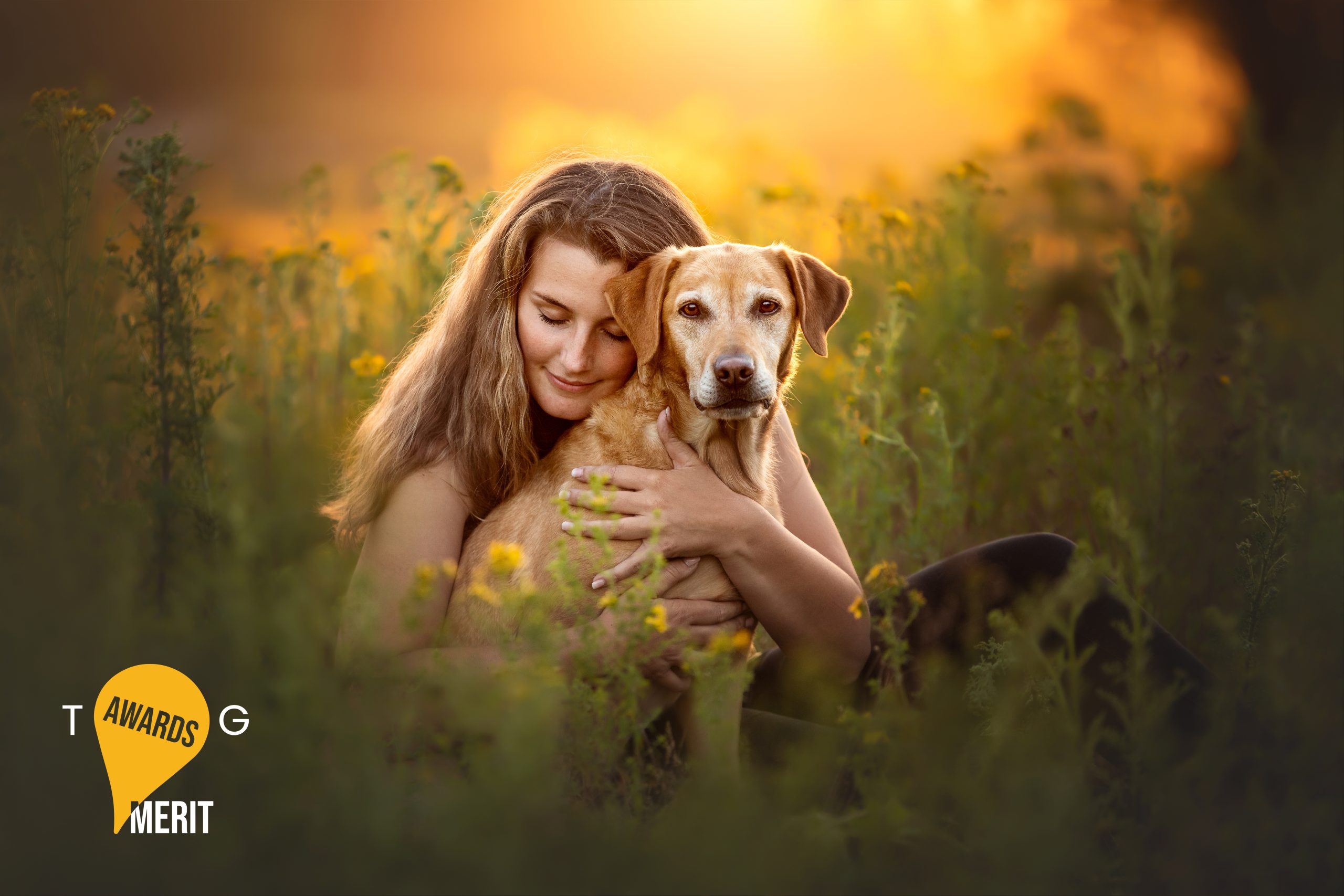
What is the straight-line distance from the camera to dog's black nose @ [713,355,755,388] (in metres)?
2.55

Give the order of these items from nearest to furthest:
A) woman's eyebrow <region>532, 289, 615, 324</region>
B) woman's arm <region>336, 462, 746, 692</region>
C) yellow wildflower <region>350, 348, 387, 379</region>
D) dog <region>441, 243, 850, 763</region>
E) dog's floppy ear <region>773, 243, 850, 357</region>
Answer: woman's arm <region>336, 462, 746, 692</region>
dog <region>441, 243, 850, 763</region>
woman's eyebrow <region>532, 289, 615, 324</region>
dog's floppy ear <region>773, 243, 850, 357</region>
yellow wildflower <region>350, 348, 387, 379</region>

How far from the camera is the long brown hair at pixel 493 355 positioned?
2832 millimetres

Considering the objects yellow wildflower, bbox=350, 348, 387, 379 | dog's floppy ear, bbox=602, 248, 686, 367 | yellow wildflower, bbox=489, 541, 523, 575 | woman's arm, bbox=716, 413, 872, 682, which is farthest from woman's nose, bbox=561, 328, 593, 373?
yellow wildflower, bbox=350, 348, 387, 379

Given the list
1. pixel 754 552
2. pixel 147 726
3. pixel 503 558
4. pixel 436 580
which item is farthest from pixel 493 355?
pixel 147 726

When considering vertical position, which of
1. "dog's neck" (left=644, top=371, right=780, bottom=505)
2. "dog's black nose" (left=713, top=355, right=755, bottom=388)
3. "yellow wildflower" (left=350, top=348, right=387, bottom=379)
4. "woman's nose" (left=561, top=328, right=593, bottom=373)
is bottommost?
"dog's neck" (left=644, top=371, right=780, bottom=505)

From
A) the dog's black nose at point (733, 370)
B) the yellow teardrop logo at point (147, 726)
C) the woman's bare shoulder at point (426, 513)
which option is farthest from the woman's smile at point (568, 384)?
the yellow teardrop logo at point (147, 726)

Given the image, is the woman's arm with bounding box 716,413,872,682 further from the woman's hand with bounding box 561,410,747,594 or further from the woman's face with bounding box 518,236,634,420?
Result: the woman's face with bounding box 518,236,634,420

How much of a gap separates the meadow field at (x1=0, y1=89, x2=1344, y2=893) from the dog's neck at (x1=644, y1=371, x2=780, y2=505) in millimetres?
604

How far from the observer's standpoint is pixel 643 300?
8.96 feet

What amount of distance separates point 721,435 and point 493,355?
2.34ft

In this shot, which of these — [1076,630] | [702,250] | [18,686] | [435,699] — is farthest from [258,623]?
[1076,630]

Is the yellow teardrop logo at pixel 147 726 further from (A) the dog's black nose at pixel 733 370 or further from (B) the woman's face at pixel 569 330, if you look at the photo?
(A) the dog's black nose at pixel 733 370

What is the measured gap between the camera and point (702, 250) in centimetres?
284

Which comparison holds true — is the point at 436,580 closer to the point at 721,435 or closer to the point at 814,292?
the point at 721,435
